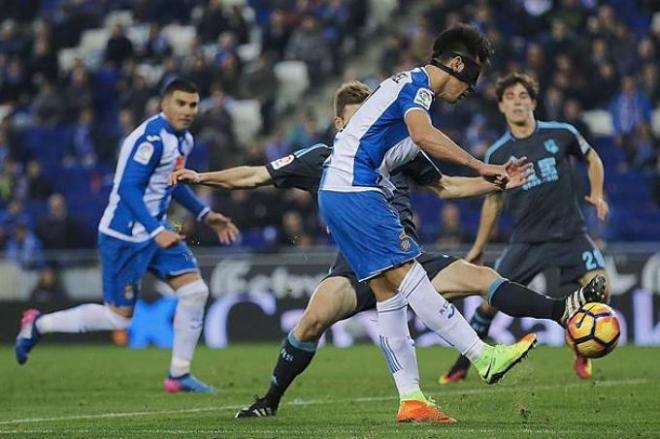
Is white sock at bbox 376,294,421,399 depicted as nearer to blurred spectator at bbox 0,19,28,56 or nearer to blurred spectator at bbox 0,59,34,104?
blurred spectator at bbox 0,59,34,104

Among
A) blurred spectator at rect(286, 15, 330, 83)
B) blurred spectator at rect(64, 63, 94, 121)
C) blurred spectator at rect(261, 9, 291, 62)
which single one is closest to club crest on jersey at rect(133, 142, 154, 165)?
blurred spectator at rect(286, 15, 330, 83)

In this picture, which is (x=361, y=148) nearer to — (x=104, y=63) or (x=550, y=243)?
(x=550, y=243)

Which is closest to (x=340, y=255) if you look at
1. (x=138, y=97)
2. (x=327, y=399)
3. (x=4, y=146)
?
(x=327, y=399)

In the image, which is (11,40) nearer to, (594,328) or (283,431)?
(283,431)

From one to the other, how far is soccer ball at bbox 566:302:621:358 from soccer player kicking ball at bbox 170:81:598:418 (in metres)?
0.77

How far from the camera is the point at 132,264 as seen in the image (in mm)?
12219

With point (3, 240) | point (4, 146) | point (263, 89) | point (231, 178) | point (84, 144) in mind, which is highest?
point (231, 178)

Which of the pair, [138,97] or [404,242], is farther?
[138,97]

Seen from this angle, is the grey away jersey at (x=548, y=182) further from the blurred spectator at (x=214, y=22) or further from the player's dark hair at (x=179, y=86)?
the blurred spectator at (x=214, y=22)

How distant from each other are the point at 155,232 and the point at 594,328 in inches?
179

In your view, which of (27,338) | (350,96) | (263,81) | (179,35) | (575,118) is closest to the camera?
(350,96)

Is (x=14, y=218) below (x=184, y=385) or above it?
below

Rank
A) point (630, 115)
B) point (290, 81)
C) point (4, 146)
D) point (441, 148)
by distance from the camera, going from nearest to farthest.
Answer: point (441, 148) → point (630, 115) → point (4, 146) → point (290, 81)

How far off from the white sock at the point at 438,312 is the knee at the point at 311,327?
42.2 inches
